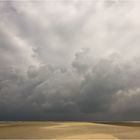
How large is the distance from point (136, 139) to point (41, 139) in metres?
7.73

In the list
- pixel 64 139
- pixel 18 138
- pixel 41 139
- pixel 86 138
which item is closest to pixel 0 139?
pixel 18 138

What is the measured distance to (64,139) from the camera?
19.2 meters

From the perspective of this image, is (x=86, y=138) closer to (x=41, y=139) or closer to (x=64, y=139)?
(x=64, y=139)

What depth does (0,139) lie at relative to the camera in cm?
1988

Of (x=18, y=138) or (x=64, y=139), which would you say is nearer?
(x=64, y=139)

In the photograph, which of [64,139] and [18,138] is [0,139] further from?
[64,139]

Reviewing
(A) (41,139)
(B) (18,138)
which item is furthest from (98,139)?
(B) (18,138)

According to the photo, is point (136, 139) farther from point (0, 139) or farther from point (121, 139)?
point (0, 139)

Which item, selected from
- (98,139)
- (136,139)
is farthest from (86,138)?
(136,139)

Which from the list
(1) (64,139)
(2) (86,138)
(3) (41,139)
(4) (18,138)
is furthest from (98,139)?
(4) (18,138)

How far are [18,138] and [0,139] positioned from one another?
1.48 meters

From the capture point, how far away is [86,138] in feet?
64.2

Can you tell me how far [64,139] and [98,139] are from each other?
8.77 ft

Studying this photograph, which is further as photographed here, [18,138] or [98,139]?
[18,138]
